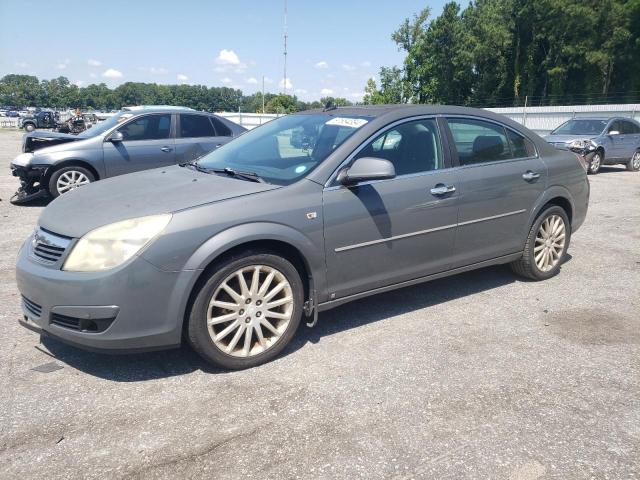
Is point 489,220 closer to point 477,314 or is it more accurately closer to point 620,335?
point 477,314

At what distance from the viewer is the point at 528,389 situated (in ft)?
10.1

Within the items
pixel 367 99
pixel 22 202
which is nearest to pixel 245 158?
pixel 22 202

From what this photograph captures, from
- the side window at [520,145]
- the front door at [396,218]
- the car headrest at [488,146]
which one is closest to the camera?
the front door at [396,218]

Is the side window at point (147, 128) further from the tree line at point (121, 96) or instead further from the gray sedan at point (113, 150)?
the tree line at point (121, 96)

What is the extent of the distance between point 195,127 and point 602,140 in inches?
431

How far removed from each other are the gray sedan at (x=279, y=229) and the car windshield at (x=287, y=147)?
2cm

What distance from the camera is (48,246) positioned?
10.3ft

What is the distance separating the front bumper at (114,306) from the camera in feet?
9.43

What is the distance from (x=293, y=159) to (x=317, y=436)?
6.64ft

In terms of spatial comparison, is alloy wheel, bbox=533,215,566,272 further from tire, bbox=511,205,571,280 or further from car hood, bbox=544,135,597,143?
car hood, bbox=544,135,597,143

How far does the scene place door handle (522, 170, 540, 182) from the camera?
4664 millimetres

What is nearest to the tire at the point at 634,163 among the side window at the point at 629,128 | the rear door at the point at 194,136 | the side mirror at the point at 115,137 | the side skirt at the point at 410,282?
the side window at the point at 629,128

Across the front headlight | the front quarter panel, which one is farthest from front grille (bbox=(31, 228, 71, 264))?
the front quarter panel

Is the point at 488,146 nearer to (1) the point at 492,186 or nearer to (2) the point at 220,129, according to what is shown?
(1) the point at 492,186
